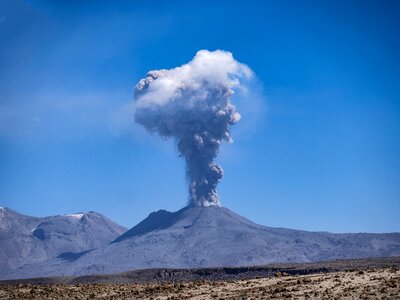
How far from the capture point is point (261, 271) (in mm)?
100625

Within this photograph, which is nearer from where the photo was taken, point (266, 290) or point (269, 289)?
point (266, 290)

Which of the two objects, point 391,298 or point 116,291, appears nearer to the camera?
point 391,298

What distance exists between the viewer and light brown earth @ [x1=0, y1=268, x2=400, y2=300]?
34.7 metres

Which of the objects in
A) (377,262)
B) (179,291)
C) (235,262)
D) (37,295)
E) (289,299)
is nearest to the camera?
(289,299)

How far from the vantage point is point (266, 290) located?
39062 mm

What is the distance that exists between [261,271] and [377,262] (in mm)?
21678

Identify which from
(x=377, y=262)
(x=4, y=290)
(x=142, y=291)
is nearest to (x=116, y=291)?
(x=142, y=291)

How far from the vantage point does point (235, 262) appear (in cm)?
19700

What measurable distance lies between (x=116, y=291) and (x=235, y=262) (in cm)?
15246

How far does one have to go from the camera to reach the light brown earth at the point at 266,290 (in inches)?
1364

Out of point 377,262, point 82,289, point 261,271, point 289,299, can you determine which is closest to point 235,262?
point 261,271

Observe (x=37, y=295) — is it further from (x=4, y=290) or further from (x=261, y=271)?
(x=261, y=271)

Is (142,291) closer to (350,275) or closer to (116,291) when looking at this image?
(116,291)

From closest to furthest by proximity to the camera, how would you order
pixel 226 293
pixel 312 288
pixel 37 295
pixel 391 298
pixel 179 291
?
pixel 391 298 → pixel 312 288 → pixel 226 293 → pixel 179 291 → pixel 37 295
